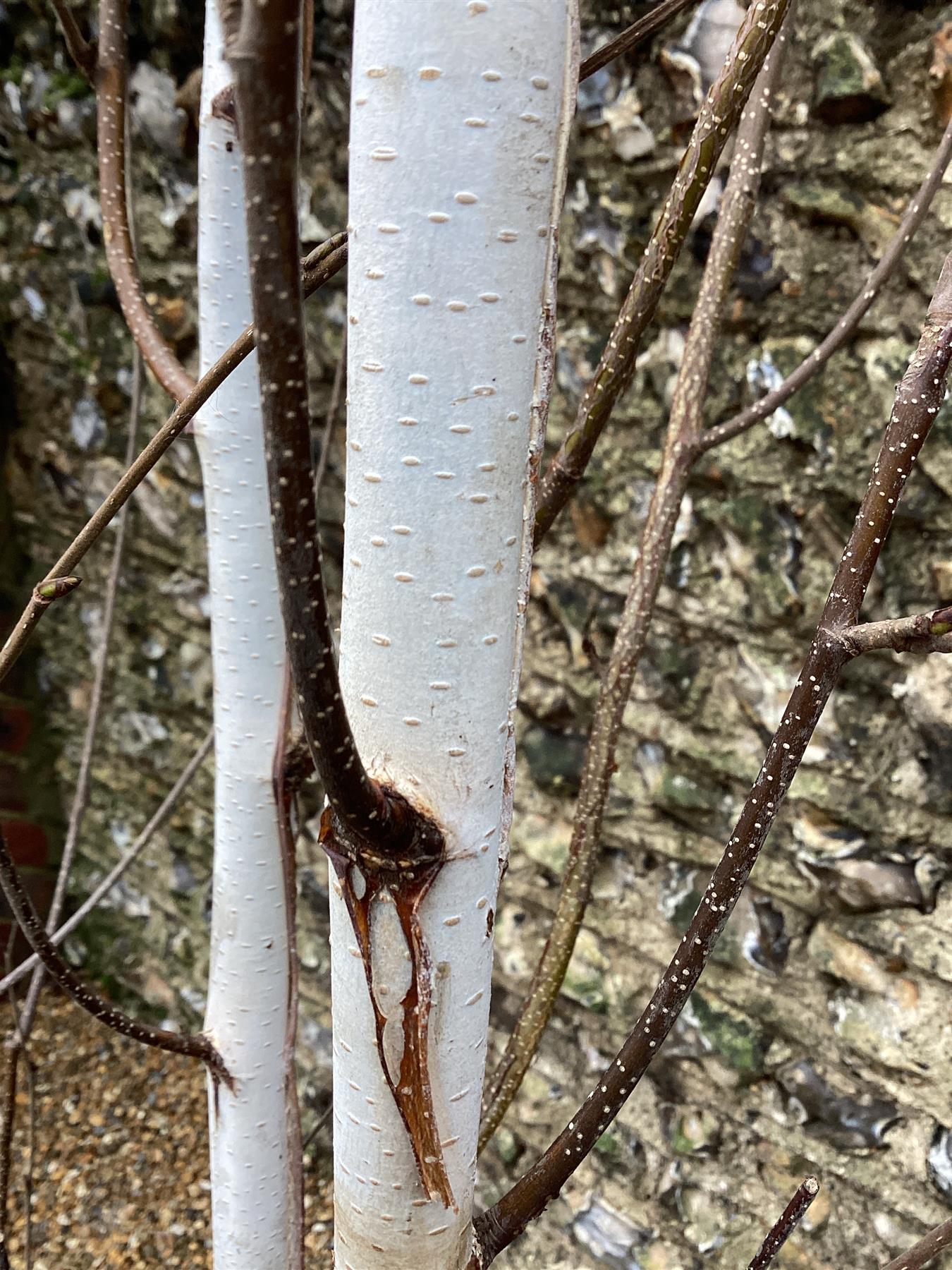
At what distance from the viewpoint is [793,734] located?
415 mm

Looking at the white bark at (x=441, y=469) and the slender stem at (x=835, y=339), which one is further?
the slender stem at (x=835, y=339)

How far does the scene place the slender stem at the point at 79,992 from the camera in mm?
592

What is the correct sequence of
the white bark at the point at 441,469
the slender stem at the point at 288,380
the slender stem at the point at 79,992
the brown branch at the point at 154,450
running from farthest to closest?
the slender stem at the point at 79,992 → the brown branch at the point at 154,450 → the white bark at the point at 441,469 → the slender stem at the point at 288,380

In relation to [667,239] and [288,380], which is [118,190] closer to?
[667,239]

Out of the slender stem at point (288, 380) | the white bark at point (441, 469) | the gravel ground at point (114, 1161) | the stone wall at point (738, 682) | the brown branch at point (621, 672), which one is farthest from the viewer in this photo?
the gravel ground at point (114, 1161)

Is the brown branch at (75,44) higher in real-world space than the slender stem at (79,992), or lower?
higher

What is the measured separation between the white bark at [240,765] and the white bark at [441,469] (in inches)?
15.7

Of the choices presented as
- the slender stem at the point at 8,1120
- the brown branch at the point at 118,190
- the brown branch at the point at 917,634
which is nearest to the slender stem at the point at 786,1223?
the brown branch at the point at 917,634

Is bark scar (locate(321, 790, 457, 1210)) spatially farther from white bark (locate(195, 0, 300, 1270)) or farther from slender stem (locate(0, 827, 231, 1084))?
white bark (locate(195, 0, 300, 1270))

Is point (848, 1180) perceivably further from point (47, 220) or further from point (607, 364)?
point (47, 220)

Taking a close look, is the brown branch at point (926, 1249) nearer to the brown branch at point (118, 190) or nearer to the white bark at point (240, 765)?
the white bark at point (240, 765)

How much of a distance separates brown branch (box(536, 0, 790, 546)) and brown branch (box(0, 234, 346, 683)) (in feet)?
0.62

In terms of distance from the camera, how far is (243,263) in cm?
72

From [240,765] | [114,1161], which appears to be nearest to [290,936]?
[240,765]
